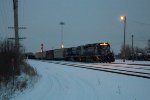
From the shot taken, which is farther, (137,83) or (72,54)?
(72,54)

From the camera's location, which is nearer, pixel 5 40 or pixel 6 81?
pixel 6 81

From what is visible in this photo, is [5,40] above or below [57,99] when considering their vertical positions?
above

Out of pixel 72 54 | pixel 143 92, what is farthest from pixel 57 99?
pixel 72 54

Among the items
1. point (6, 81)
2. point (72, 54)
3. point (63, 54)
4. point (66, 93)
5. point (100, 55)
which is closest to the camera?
point (66, 93)

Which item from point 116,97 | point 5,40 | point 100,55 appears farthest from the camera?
point 100,55

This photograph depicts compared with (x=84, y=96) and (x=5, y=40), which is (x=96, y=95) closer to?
(x=84, y=96)

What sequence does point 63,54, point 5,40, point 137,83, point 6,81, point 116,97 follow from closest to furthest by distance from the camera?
point 116,97, point 137,83, point 6,81, point 5,40, point 63,54

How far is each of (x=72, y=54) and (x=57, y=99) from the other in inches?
1884

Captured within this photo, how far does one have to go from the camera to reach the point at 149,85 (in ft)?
44.0

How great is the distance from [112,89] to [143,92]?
1.65m

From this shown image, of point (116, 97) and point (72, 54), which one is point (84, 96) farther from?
point (72, 54)

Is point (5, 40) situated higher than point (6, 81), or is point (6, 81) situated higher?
point (5, 40)

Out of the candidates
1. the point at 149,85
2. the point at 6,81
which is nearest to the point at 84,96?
the point at 149,85

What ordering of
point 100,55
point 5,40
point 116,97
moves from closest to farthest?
point 116,97, point 5,40, point 100,55
